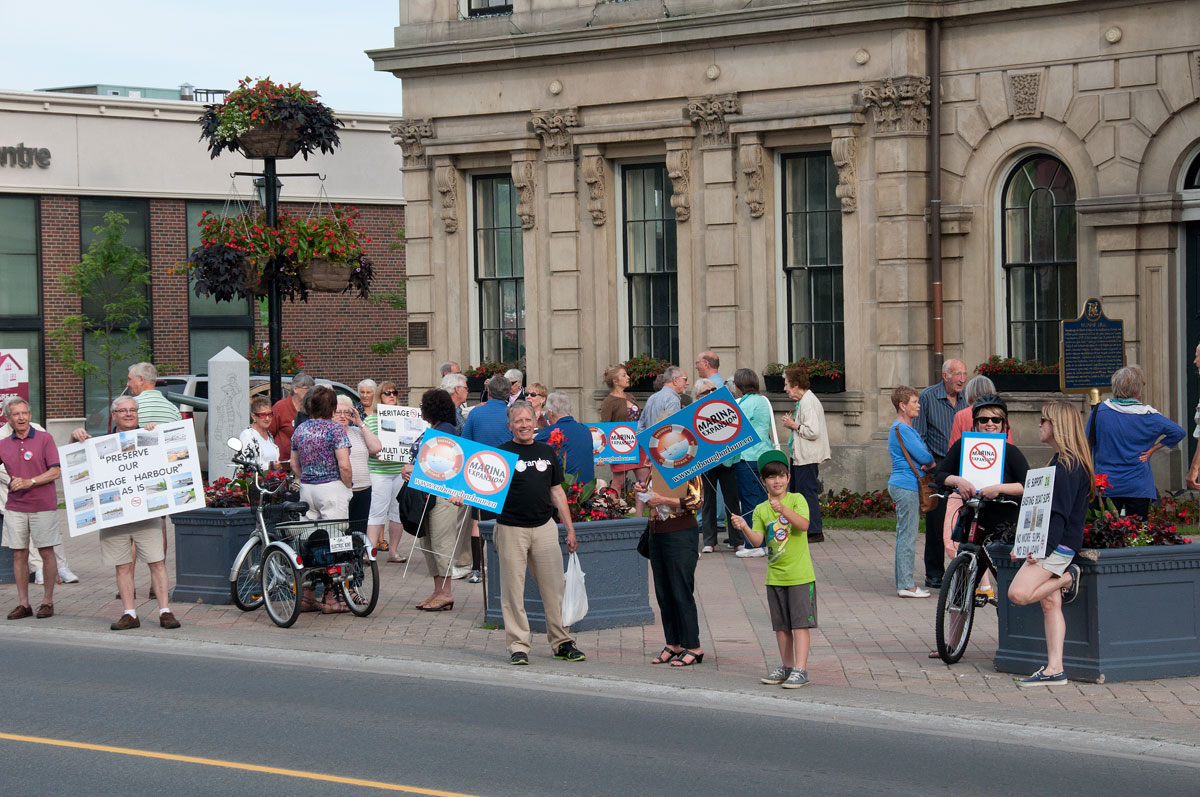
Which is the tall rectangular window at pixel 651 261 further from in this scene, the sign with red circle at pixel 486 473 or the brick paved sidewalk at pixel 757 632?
the sign with red circle at pixel 486 473

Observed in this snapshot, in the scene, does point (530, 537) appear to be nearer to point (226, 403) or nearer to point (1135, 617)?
point (1135, 617)

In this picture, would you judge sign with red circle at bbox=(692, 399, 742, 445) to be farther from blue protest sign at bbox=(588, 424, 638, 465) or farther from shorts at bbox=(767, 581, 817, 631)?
blue protest sign at bbox=(588, 424, 638, 465)

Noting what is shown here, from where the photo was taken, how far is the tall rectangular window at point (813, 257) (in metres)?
20.6

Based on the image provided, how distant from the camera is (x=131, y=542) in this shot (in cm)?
1278

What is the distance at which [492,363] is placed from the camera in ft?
77.6

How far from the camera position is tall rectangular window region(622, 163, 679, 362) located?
2214cm

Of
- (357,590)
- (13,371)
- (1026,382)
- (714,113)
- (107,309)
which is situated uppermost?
(714,113)

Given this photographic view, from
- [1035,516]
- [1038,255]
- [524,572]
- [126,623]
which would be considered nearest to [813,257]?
[1038,255]

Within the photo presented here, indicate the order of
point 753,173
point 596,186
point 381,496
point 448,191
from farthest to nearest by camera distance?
point 448,191
point 596,186
point 753,173
point 381,496

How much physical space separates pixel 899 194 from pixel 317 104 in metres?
7.35

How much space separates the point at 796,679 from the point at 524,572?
2.03m

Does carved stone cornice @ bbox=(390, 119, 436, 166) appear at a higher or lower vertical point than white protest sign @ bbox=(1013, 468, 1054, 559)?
higher

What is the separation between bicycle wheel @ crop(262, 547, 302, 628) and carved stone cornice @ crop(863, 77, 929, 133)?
10.3 meters

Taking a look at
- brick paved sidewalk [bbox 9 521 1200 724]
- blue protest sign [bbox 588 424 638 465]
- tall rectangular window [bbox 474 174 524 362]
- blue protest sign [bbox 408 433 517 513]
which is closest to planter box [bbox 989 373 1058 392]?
brick paved sidewalk [bbox 9 521 1200 724]
